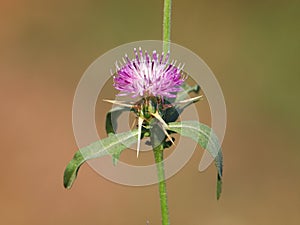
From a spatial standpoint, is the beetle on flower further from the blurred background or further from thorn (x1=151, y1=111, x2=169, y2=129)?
the blurred background

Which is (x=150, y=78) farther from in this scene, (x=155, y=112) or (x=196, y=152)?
(x=196, y=152)

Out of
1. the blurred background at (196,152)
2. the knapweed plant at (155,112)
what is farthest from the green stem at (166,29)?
the blurred background at (196,152)

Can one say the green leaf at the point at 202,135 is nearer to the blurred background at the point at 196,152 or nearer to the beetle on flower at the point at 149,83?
the beetle on flower at the point at 149,83

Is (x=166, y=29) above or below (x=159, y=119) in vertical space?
above

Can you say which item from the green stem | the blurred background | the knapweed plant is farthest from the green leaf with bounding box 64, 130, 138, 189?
the blurred background

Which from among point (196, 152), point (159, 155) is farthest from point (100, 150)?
point (196, 152)
